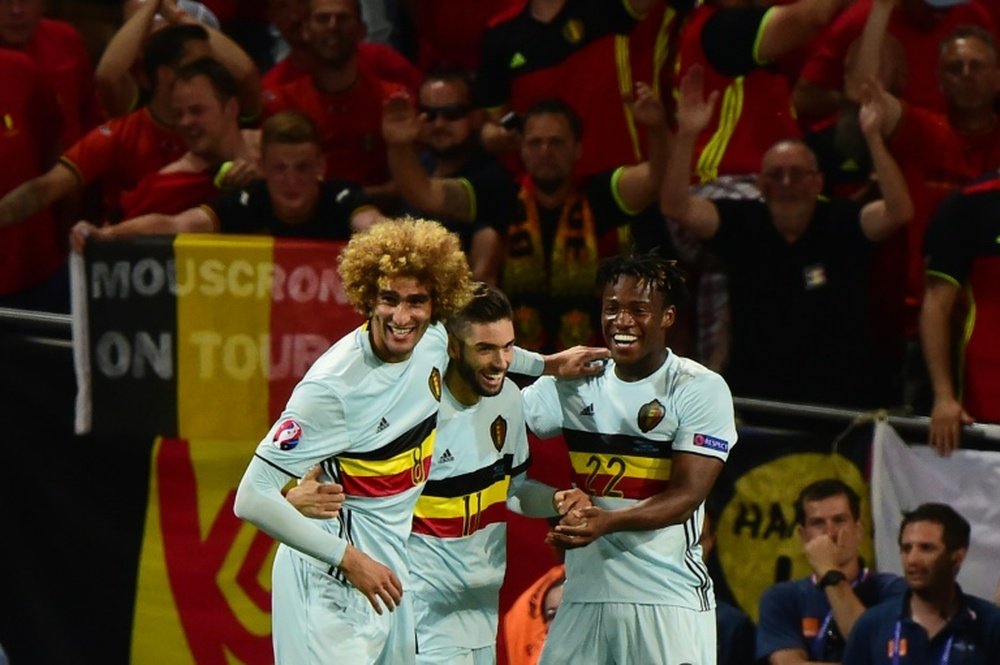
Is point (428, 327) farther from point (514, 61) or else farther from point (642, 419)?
point (514, 61)

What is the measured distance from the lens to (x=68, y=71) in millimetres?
10008

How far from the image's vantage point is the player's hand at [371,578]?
6.40 meters

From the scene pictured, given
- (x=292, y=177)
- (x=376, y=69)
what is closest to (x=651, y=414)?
(x=292, y=177)

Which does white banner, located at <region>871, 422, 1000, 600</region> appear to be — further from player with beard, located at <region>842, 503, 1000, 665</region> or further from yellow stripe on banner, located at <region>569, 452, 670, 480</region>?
yellow stripe on banner, located at <region>569, 452, 670, 480</region>

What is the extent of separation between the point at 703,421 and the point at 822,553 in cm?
124

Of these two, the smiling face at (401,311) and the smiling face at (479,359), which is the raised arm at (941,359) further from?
the smiling face at (401,311)

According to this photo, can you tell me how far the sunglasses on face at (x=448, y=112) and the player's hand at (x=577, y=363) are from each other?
229cm

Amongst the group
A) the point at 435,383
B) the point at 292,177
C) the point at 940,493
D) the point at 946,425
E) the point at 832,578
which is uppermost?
the point at 292,177

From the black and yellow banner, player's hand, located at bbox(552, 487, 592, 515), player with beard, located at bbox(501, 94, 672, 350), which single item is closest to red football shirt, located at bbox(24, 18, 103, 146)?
the black and yellow banner

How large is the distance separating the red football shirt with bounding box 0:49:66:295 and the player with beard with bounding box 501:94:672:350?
94.5 inches

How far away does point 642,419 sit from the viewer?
23.0ft

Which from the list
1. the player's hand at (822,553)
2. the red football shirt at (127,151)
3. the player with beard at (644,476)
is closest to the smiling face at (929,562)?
the player's hand at (822,553)

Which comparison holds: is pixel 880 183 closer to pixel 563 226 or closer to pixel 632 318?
pixel 563 226

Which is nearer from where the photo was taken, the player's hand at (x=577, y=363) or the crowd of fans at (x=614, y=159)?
the player's hand at (x=577, y=363)
